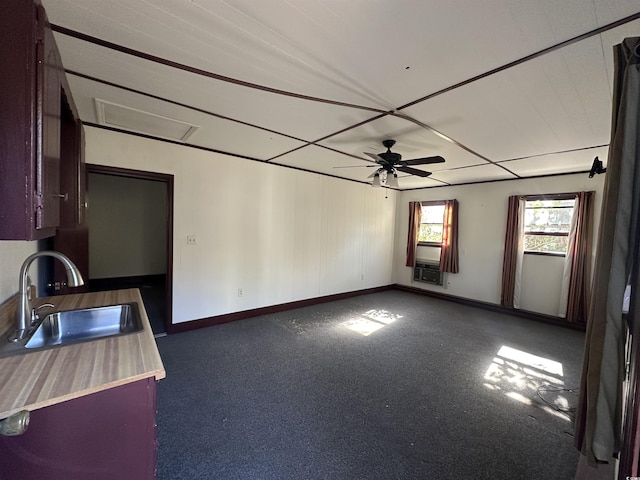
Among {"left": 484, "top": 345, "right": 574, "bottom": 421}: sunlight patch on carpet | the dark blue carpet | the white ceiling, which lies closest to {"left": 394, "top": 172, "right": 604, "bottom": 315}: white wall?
Answer: the dark blue carpet

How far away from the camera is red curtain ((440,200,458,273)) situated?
5.59 m

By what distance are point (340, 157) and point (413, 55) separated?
2263 mm

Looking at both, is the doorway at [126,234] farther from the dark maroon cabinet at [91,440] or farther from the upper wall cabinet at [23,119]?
the upper wall cabinet at [23,119]

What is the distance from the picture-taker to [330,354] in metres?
3.10

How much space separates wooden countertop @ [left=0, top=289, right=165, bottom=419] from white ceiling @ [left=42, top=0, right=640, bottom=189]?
166 cm

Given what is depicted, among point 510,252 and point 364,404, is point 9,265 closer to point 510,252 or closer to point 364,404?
point 364,404

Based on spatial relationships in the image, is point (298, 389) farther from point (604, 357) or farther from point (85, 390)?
point (604, 357)

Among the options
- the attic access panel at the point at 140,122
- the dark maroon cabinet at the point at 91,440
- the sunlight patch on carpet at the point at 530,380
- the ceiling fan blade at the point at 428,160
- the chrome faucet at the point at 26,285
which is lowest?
the sunlight patch on carpet at the point at 530,380

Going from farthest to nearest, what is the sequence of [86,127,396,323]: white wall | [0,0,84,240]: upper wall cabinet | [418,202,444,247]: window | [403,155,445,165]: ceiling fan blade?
[418,202,444,247]: window, [86,127,396,323]: white wall, [403,155,445,165]: ceiling fan blade, [0,0,84,240]: upper wall cabinet

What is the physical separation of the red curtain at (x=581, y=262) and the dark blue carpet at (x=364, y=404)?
0.55m

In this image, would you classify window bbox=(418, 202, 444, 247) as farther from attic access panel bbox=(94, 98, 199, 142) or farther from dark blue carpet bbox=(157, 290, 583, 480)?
attic access panel bbox=(94, 98, 199, 142)

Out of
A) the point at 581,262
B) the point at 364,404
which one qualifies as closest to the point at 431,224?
the point at 581,262

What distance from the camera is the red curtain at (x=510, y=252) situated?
15.7ft

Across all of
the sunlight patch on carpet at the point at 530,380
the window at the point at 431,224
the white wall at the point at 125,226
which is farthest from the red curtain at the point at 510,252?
the white wall at the point at 125,226
